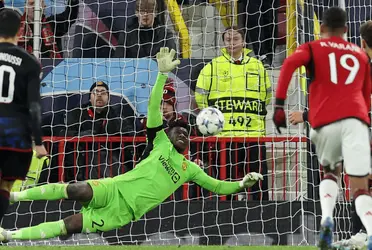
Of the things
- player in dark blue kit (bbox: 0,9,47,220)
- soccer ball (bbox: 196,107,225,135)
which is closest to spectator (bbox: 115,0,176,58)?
soccer ball (bbox: 196,107,225,135)

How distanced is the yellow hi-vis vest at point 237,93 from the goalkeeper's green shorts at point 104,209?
6.70 feet

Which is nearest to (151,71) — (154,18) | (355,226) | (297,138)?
(154,18)

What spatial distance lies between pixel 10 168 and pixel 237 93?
4697 mm

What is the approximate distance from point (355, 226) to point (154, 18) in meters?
4.42

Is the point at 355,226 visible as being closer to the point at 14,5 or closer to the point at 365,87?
the point at 365,87

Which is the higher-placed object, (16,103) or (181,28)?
(181,28)

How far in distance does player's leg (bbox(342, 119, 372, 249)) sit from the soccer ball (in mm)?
3038

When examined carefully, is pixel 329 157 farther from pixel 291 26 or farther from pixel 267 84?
pixel 291 26

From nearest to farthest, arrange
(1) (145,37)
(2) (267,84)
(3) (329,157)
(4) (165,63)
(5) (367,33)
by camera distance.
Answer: (3) (329,157) → (5) (367,33) → (4) (165,63) → (2) (267,84) → (1) (145,37)

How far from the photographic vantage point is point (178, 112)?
1228 cm

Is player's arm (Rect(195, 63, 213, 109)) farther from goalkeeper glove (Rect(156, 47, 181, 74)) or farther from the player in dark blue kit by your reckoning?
the player in dark blue kit

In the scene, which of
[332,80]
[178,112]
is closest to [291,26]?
[178,112]

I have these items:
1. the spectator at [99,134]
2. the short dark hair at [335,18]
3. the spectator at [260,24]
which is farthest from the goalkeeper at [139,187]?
the spectator at [260,24]

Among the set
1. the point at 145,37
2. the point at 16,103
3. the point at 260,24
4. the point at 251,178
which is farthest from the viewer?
the point at 260,24
